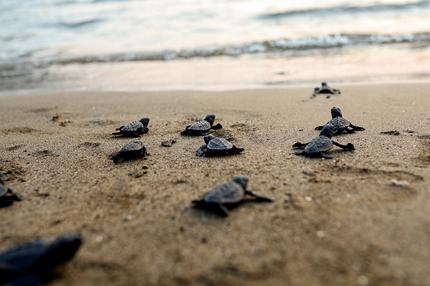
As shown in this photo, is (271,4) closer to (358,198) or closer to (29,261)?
(358,198)

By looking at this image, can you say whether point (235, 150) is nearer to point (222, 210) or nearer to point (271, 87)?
point (222, 210)

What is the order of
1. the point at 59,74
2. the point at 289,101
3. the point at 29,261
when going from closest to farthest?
1. the point at 29,261
2. the point at 289,101
3. the point at 59,74

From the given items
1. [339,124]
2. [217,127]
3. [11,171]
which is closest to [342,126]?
[339,124]

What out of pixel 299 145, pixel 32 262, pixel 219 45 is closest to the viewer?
pixel 32 262

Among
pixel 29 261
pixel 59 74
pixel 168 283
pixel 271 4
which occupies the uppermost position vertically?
pixel 271 4

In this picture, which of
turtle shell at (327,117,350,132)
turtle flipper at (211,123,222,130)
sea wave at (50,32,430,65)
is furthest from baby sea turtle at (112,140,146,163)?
sea wave at (50,32,430,65)

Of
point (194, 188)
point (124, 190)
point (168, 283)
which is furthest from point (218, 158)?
point (168, 283)
